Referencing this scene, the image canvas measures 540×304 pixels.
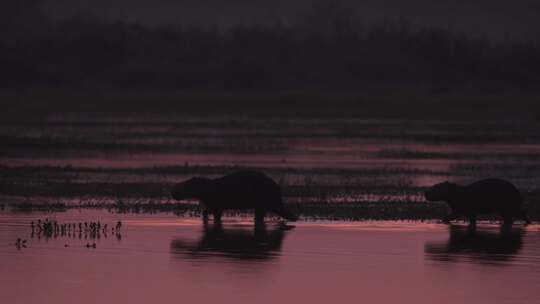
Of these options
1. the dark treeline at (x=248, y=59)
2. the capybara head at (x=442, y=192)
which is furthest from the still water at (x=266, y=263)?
the dark treeline at (x=248, y=59)

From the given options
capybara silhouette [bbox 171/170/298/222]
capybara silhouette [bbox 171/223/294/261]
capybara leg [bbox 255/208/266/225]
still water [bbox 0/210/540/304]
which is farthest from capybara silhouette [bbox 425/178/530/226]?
capybara leg [bbox 255/208/266/225]

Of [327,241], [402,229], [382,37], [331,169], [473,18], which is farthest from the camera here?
[473,18]

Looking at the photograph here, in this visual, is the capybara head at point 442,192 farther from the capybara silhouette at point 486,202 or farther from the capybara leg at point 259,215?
the capybara leg at point 259,215

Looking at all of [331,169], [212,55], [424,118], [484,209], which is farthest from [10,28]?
[484,209]

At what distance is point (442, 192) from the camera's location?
25734mm

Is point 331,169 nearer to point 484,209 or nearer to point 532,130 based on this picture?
point 484,209

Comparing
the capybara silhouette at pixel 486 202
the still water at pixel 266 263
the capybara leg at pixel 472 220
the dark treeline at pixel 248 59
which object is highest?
the dark treeline at pixel 248 59

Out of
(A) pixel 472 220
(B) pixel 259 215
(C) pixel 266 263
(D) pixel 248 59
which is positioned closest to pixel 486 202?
(A) pixel 472 220

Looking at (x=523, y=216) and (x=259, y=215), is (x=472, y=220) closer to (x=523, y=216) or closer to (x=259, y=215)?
(x=523, y=216)

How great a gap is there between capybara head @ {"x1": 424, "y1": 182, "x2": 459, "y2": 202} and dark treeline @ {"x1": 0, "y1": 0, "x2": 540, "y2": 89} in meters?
52.6

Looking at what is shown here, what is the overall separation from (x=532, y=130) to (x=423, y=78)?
90.2 feet

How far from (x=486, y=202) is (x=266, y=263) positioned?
6115mm

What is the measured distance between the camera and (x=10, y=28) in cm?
9631

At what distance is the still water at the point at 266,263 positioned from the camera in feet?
58.2
